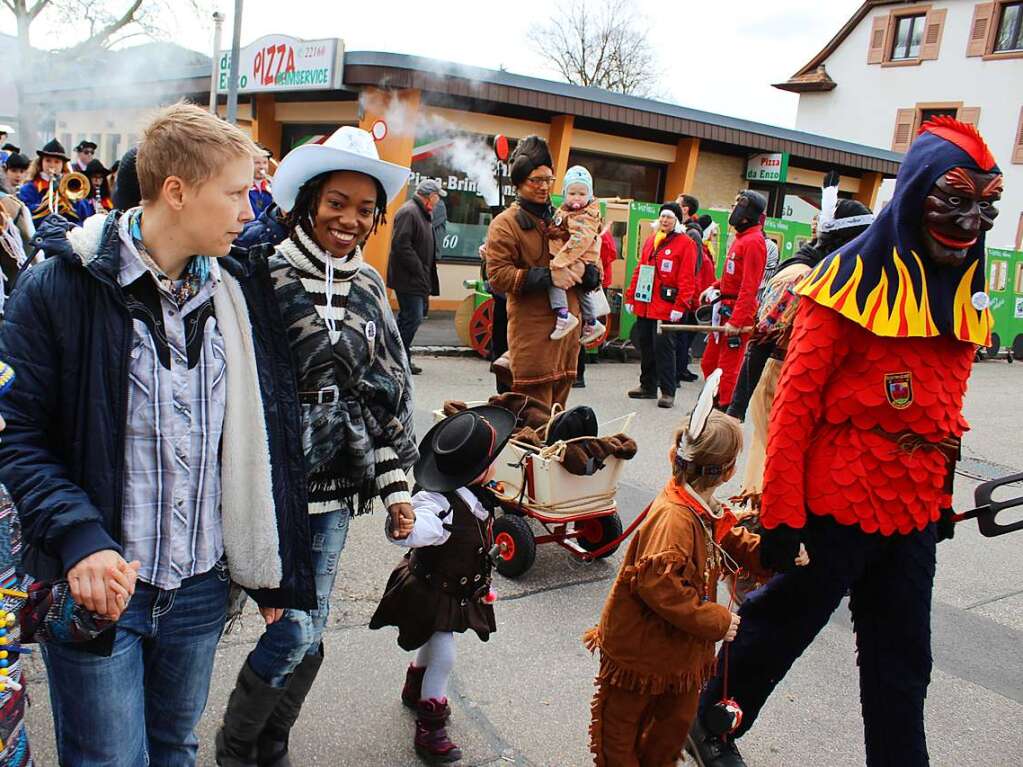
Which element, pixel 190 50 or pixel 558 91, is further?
pixel 190 50

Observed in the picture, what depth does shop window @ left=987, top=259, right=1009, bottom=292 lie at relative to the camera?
15156mm

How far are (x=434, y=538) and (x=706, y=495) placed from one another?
2.72 feet

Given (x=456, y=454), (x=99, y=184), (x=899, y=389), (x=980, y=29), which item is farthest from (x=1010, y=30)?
(x=456, y=454)

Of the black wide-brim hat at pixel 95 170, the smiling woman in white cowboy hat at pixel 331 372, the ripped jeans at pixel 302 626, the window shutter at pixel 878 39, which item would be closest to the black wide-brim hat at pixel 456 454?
the smiling woman in white cowboy hat at pixel 331 372

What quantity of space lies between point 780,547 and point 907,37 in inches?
1460

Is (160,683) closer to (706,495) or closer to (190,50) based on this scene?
(706,495)

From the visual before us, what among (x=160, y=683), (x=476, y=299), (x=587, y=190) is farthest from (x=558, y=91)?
(x=160, y=683)

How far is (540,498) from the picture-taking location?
413 centimetres

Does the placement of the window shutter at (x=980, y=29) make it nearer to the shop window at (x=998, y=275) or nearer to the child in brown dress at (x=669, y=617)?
the shop window at (x=998, y=275)

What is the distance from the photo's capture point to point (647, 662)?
7.82 ft

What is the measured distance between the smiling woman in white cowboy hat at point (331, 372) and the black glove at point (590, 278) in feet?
8.70

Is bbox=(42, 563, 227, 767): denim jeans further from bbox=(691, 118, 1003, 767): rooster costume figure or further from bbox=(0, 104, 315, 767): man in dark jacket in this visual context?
bbox=(691, 118, 1003, 767): rooster costume figure

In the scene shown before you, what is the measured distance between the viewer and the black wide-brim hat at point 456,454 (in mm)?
2785

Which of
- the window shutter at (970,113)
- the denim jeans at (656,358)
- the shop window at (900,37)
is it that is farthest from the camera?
the shop window at (900,37)
